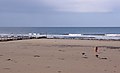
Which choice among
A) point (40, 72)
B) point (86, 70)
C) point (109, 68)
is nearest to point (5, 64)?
point (40, 72)

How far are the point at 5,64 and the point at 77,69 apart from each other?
3326mm

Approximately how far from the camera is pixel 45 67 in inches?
488

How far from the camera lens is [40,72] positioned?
11.0 metres

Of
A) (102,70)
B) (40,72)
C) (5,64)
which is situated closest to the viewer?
(40,72)

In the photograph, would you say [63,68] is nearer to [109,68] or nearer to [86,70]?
[86,70]

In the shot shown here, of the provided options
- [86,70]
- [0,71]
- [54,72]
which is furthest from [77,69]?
[0,71]

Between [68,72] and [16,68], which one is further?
[16,68]

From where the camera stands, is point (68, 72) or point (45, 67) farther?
point (45, 67)

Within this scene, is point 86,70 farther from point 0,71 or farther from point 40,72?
point 0,71

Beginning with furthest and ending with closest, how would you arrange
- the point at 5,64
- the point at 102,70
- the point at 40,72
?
1. the point at 5,64
2. the point at 102,70
3. the point at 40,72

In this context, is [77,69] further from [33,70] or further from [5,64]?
[5,64]

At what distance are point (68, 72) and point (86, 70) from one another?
0.91 metres

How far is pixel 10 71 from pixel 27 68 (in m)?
1.01

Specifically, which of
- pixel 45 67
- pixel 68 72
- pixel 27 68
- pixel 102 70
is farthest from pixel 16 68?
pixel 102 70
